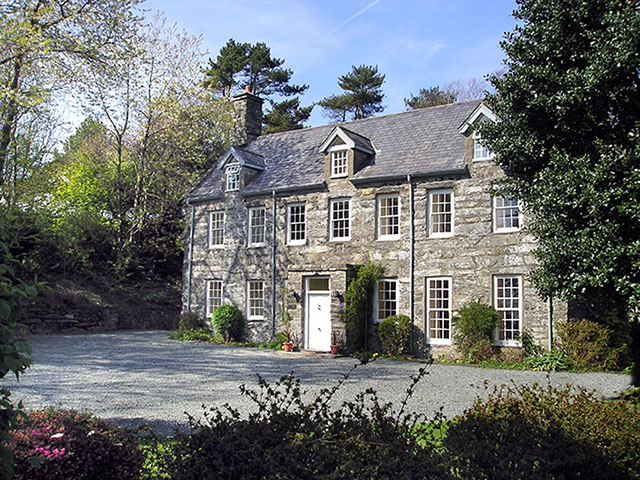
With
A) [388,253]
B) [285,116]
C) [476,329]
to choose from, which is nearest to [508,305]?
[476,329]

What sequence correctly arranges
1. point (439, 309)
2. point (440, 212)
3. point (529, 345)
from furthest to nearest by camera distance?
1. point (440, 212)
2. point (439, 309)
3. point (529, 345)

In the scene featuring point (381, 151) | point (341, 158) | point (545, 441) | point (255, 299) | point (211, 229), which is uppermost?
point (381, 151)

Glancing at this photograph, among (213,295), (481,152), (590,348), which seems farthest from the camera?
(213,295)

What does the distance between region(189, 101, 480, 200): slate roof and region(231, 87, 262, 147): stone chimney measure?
0.94 metres

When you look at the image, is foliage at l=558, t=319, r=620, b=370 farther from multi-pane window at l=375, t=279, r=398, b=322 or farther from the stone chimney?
the stone chimney

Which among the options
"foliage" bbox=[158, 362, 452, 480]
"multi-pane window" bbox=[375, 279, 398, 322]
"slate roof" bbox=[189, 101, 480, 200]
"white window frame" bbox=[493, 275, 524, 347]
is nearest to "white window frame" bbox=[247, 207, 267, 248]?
"slate roof" bbox=[189, 101, 480, 200]

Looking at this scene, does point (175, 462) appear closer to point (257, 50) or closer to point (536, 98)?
point (536, 98)

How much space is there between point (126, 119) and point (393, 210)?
16.3 m

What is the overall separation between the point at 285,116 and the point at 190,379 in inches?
1212

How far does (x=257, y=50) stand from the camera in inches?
1667

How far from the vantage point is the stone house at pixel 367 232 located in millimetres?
18234

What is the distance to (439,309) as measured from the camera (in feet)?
62.2

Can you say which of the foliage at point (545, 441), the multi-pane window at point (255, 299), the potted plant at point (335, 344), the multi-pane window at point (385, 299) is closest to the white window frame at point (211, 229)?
the multi-pane window at point (255, 299)

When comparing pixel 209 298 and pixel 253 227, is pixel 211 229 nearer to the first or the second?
pixel 253 227
